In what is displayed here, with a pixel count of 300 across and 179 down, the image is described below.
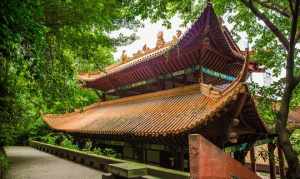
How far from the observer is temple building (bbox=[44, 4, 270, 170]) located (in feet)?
26.8

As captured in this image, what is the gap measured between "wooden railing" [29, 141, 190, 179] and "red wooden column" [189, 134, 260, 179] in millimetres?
1034

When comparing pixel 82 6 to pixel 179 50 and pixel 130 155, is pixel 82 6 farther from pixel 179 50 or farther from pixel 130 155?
pixel 130 155

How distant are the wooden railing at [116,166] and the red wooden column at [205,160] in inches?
40.7

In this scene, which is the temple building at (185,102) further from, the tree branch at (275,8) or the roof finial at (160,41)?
the tree branch at (275,8)

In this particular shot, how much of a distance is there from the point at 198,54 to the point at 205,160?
5704 millimetres

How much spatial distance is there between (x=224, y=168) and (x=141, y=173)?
202 cm

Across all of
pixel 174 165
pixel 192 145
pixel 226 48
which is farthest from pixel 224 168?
pixel 226 48

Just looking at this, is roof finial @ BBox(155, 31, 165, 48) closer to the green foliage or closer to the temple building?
the temple building

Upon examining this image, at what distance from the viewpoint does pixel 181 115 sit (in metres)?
8.72

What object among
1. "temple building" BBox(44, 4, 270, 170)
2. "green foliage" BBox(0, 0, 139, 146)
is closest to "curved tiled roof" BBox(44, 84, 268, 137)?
"temple building" BBox(44, 4, 270, 170)

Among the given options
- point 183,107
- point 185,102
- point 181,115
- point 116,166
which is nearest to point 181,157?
point 181,115

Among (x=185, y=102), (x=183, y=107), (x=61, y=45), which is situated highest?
(x=61, y=45)

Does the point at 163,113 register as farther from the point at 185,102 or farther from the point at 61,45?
the point at 61,45

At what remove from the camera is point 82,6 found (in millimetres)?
6449
